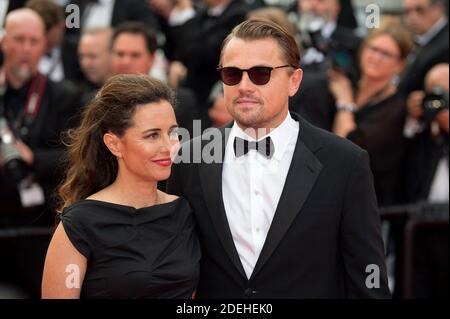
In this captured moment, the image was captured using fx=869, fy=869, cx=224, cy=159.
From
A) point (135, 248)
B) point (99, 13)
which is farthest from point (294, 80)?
point (99, 13)

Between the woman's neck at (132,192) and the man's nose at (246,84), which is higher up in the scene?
the man's nose at (246,84)

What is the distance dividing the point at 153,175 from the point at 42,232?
2632 millimetres

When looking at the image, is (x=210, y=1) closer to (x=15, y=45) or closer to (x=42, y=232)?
(x=15, y=45)

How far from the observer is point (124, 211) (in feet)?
12.1

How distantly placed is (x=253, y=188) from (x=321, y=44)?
125 inches

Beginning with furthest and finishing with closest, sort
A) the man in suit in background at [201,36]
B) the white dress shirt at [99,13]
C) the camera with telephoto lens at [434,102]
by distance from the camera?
the white dress shirt at [99,13] → the man in suit in background at [201,36] → the camera with telephoto lens at [434,102]

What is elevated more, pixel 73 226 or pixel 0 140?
pixel 0 140

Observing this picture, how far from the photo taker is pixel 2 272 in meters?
6.24

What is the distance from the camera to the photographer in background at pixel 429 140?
6074mm

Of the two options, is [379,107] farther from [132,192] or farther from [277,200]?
[132,192]

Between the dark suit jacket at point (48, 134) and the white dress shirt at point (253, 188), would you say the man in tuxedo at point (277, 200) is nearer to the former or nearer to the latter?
the white dress shirt at point (253, 188)

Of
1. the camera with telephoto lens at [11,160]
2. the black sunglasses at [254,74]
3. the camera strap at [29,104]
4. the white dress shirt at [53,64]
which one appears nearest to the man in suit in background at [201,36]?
the white dress shirt at [53,64]

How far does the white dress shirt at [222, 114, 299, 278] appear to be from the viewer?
3.68 metres

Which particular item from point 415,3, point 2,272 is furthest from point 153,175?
point 415,3
